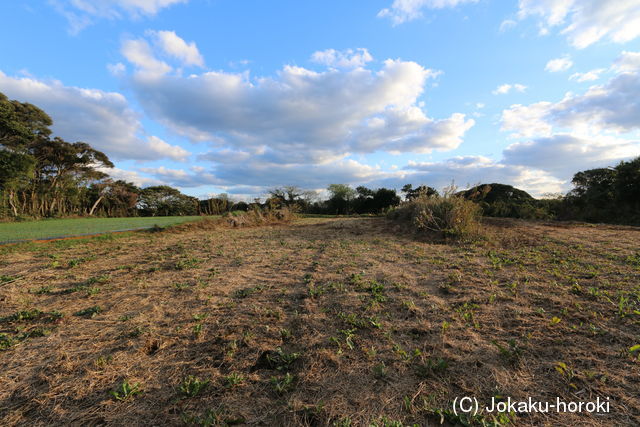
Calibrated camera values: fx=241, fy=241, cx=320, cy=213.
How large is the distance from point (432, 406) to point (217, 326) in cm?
178

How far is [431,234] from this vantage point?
6.75 m

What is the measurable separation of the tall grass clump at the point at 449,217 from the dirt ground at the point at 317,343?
7.71 feet

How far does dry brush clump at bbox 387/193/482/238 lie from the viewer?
6.23 m

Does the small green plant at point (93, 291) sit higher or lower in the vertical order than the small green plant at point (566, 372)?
higher

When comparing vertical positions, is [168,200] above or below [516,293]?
above

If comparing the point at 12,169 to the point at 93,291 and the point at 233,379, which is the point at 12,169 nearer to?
the point at 93,291

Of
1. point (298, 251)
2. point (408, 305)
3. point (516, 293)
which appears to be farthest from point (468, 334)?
point (298, 251)

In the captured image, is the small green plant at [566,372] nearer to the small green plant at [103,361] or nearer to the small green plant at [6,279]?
the small green plant at [103,361]

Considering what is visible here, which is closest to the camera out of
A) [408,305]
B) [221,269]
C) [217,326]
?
[217,326]

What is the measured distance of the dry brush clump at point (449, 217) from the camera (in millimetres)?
6230

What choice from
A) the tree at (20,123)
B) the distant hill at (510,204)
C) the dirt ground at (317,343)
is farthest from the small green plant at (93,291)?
the tree at (20,123)

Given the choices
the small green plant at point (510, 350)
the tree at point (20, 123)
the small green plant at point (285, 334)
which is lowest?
the small green plant at point (285, 334)

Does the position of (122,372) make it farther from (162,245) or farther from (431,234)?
(431,234)

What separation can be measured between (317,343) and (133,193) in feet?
102
